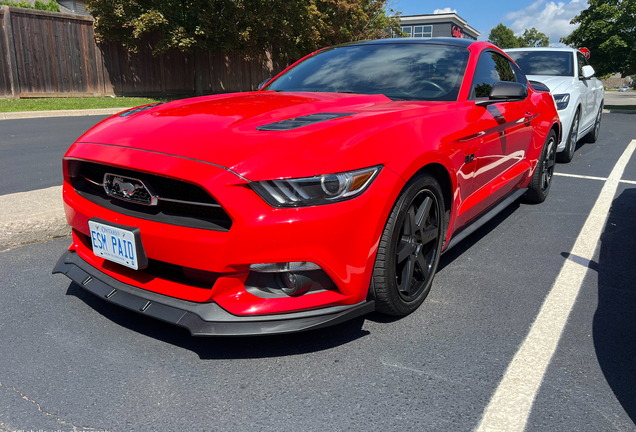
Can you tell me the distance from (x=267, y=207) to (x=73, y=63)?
17.4 metres

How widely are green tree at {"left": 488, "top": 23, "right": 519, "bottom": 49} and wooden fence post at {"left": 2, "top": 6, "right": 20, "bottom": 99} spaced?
299 ft

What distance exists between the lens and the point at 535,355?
2373 mm

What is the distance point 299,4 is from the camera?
19547 millimetres

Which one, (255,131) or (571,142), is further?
(571,142)

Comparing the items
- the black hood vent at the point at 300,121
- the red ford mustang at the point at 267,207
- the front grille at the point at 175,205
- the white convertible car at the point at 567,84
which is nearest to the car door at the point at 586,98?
the white convertible car at the point at 567,84

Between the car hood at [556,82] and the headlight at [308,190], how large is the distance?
5.86m

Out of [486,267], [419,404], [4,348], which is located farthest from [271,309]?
[486,267]

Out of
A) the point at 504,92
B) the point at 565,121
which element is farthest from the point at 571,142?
the point at 504,92

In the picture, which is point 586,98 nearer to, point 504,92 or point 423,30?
point 504,92

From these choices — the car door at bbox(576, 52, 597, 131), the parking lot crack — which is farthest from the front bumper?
the parking lot crack

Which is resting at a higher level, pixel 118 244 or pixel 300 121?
pixel 300 121

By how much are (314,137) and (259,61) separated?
2418cm

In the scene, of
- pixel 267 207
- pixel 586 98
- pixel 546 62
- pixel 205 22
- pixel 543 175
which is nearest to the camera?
pixel 267 207

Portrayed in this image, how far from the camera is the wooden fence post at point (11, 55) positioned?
14.7 metres
